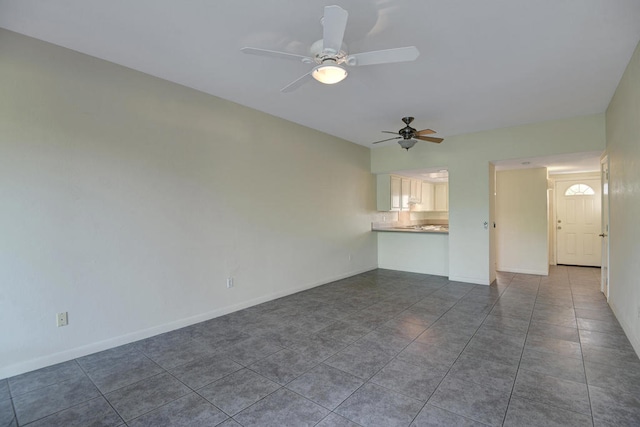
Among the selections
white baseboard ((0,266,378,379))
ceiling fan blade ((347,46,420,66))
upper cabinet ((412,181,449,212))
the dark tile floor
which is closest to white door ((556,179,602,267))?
upper cabinet ((412,181,449,212))

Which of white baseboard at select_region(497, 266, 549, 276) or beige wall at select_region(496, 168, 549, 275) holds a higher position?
beige wall at select_region(496, 168, 549, 275)

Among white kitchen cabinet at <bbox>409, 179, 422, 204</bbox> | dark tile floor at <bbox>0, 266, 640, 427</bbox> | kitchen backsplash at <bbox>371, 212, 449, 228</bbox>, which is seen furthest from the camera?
white kitchen cabinet at <bbox>409, 179, 422, 204</bbox>

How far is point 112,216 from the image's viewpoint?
2.88 m

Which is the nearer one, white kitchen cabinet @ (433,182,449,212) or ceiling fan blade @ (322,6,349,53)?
ceiling fan blade @ (322,6,349,53)

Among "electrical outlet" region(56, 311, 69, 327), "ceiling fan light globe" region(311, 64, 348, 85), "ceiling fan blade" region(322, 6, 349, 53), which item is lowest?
"electrical outlet" region(56, 311, 69, 327)

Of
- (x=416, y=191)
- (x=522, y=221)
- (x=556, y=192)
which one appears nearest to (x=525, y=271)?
(x=522, y=221)

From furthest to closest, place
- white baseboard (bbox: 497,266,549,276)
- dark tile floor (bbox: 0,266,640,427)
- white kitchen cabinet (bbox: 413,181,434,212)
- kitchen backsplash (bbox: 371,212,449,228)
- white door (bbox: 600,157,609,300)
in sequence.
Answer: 1. white kitchen cabinet (bbox: 413,181,434,212)
2. kitchen backsplash (bbox: 371,212,449,228)
3. white baseboard (bbox: 497,266,549,276)
4. white door (bbox: 600,157,609,300)
5. dark tile floor (bbox: 0,266,640,427)

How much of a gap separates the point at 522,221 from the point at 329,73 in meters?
5.78

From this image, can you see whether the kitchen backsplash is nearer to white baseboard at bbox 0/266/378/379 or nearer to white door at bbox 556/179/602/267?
white door at bbox 556/179/602/267

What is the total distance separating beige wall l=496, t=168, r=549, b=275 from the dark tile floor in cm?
241

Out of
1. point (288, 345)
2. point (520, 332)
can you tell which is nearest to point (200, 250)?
point (288, 345)

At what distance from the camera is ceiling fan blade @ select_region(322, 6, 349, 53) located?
1.71 m

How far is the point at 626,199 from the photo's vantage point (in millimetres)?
2959

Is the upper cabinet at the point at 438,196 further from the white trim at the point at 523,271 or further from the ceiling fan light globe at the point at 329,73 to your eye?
the ceiling fan light globe at the point at 329,73
